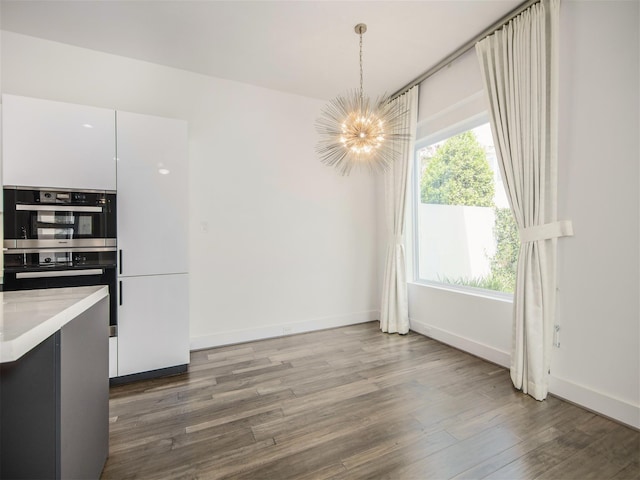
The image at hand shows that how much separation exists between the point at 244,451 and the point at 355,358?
1.58 metres

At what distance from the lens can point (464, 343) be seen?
3234mm

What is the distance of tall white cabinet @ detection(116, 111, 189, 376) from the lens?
266 cm

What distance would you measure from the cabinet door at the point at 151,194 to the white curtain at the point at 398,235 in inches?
102

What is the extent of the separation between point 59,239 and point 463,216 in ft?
13.1

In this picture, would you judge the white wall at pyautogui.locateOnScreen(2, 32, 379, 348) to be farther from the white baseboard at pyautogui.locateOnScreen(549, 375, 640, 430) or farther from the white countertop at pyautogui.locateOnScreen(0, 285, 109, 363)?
the white baseboard at pyautogui.locateOnScreen(549, 375, 640, 430)

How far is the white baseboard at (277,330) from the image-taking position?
3443 millimetres

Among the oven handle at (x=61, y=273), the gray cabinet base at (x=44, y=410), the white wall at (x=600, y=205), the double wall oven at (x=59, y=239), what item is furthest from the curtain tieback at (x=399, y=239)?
the gray cabinet base at (x=44, y=410)

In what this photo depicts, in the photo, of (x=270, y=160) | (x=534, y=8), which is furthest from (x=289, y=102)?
(x=534, y=8)

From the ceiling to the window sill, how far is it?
2582 millimetres

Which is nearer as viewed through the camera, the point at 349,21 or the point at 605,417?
the point at 605,417

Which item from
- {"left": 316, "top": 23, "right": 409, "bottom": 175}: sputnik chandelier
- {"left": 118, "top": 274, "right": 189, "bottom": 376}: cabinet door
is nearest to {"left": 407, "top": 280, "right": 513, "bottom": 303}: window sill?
{"left": 316, "top": 23, "right": 409, "bottom": 175}: sputnik chandelier

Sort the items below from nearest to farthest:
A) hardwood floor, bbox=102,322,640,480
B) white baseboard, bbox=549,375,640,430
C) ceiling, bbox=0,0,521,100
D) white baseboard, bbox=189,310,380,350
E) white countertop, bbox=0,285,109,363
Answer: white countertop, bbox=0,285,109,363 → hardwood floor, bbox=102,322,640,480 → white baseboard, bbox=549,375,640,430 → ceiling, bbox=0,0,521,100 → white baseboard, bbox=189,310,380,350

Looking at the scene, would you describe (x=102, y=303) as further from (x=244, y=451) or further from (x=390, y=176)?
(x=390, y=176)

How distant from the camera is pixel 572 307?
2.29m
